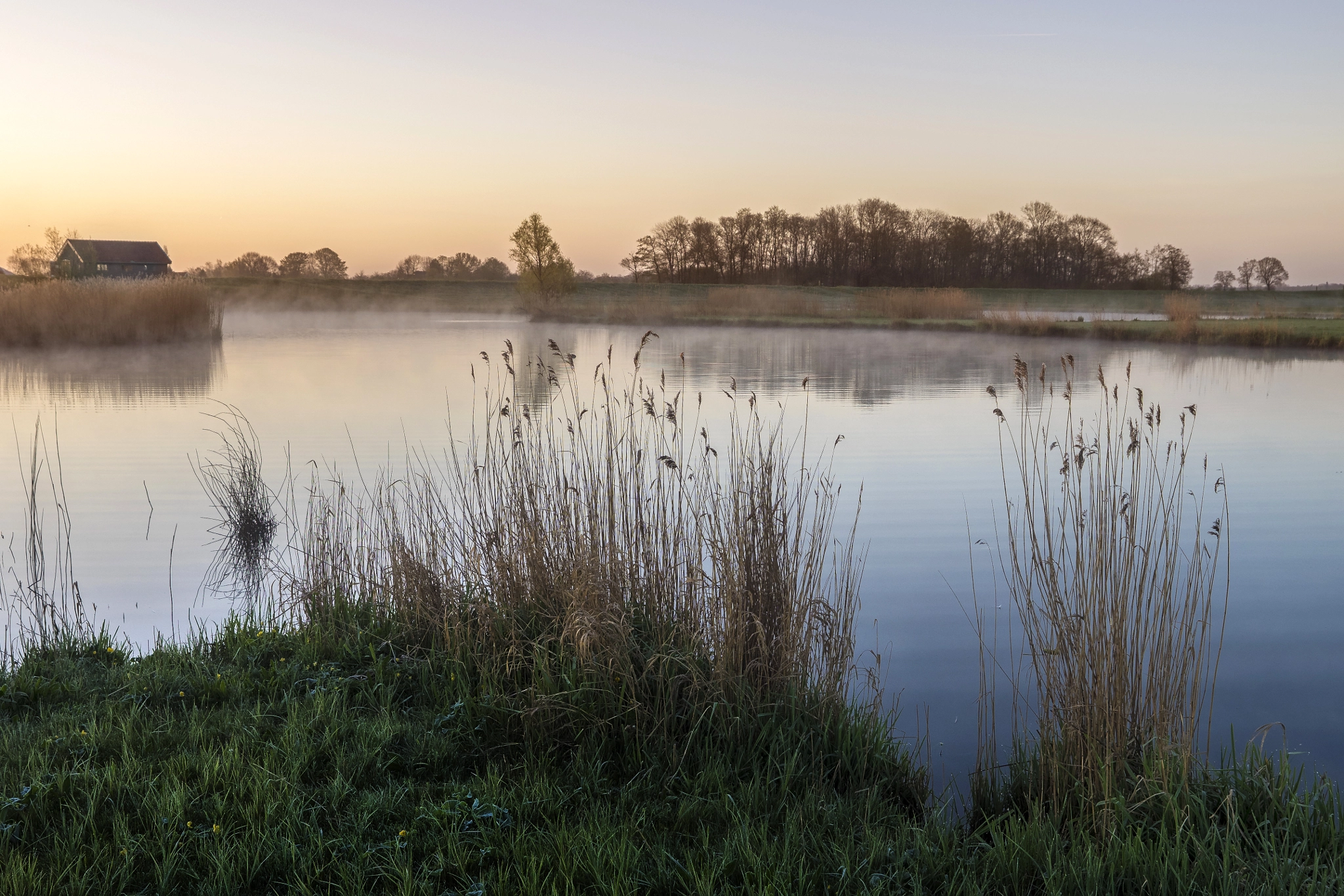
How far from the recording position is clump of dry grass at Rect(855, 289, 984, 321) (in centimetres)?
3181

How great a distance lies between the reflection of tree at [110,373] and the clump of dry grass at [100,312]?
0.96ft

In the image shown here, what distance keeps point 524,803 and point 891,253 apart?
55468 mm

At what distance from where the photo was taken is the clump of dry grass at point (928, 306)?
31.8 metres

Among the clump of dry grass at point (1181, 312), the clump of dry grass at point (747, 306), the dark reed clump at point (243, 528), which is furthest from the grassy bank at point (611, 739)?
the clump of dry grass at point (747, 306)

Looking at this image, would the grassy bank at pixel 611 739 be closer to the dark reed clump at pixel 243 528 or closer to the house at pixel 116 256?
the dark reed clump at pixel 243 528

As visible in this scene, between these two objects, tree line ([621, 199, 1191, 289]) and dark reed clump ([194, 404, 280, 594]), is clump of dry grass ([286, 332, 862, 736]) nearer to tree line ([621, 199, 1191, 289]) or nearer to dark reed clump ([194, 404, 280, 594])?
dark reed clump ([194, 404, 280, 594])

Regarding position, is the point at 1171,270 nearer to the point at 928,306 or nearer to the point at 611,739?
the point at 928,306

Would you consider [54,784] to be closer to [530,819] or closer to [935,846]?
[530,819]

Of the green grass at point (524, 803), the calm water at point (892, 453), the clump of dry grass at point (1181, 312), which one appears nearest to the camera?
the green grass at point (524, 803)

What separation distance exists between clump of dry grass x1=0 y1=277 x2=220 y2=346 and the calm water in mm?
601

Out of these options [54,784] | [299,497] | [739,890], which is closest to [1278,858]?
[739,890]

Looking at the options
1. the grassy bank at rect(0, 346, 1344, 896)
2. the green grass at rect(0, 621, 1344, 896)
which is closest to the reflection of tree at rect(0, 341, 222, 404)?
the grassy bank at rect(0, 346, 1344, 896)

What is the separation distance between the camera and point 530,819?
269 centimetres

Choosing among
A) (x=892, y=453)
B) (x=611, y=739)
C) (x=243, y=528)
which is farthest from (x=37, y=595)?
(x=892, y=453)
